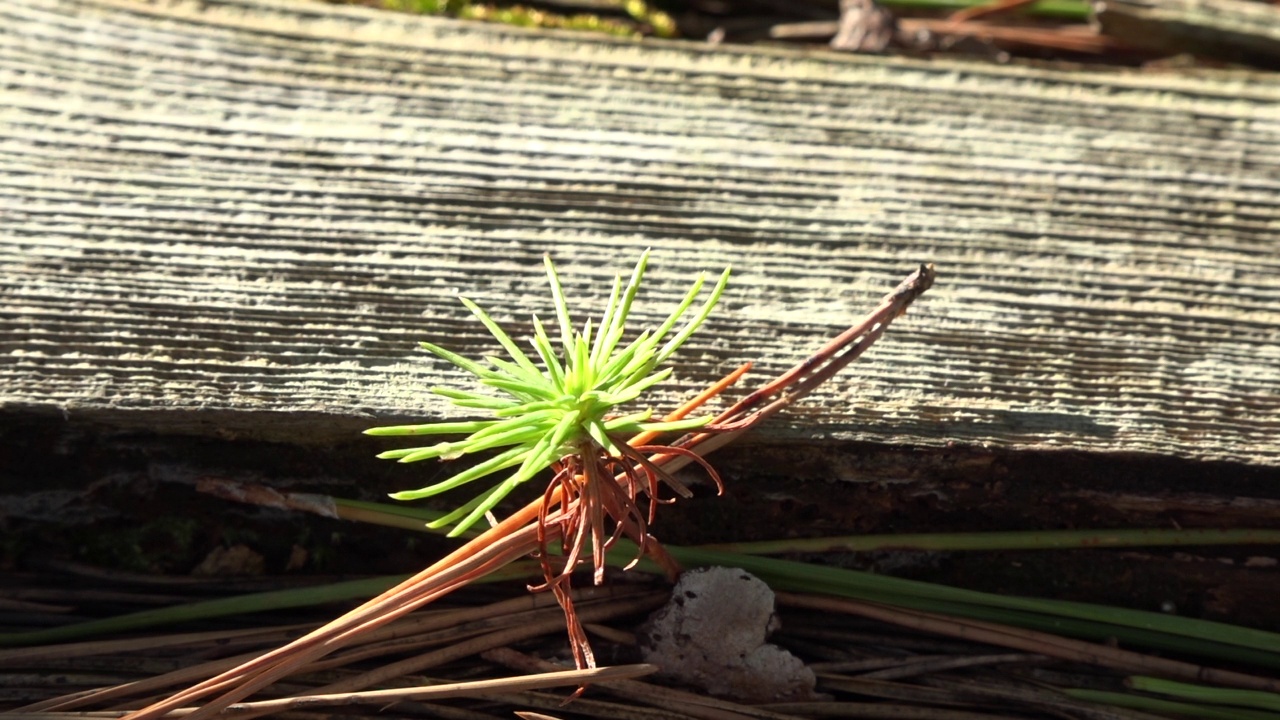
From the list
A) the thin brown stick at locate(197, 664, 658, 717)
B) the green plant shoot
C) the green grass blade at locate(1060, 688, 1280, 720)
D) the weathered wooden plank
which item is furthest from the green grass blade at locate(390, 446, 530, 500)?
the weathered wooden plank

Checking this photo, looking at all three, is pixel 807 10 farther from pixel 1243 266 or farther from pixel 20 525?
pixel 20 525

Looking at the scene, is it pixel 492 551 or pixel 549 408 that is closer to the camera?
pixel 549 408

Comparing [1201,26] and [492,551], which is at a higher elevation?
[1201,26]

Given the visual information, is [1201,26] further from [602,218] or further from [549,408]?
[549,408]

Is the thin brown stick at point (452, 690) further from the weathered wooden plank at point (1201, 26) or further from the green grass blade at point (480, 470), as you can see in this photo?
the weathered wooden plank at point (1201, 26)

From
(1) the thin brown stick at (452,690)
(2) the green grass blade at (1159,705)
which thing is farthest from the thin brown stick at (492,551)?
(2) the green grass blade at (1159,705)

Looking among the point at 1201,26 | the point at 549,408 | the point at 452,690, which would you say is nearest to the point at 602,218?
the point at 549,408

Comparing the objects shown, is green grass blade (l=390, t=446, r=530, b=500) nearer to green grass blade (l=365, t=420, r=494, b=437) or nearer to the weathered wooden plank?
green grass blade (l=365, t=420, r=494, b=437)

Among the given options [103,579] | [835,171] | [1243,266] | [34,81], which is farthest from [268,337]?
[1243,266]
